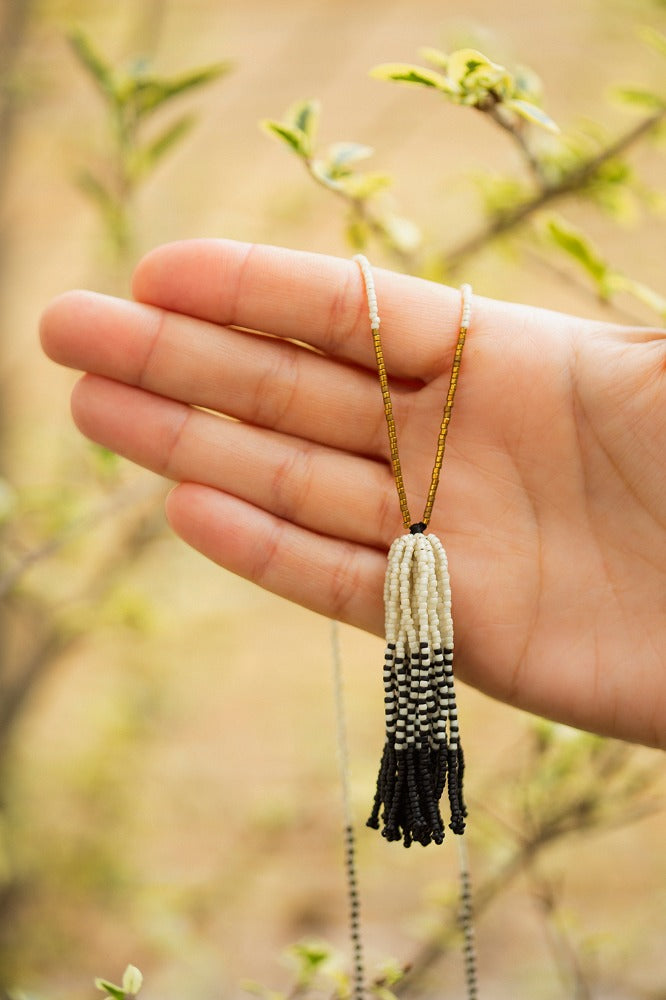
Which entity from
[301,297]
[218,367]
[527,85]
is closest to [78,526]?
[218,367]

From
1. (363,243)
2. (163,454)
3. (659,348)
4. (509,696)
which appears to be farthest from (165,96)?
(509,696)

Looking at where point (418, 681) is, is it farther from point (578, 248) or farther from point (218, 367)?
point (578, 248)

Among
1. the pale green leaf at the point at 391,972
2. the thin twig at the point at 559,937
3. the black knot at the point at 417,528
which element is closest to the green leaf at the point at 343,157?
the black knot at the point at 417,528

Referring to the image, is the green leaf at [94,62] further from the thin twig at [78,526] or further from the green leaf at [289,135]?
the thin twig at [78,526]

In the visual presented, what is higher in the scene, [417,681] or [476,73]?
[476,73]

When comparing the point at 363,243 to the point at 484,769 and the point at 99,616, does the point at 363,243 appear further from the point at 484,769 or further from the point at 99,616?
the point at 484,769


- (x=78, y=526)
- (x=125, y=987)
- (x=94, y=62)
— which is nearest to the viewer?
(x=125, y=987)

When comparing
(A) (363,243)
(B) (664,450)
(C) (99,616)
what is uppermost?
(A) (363,243)
